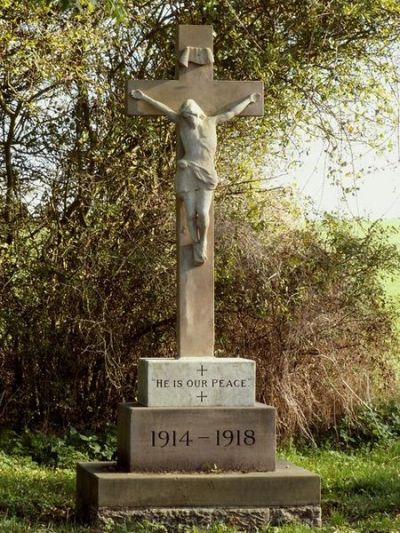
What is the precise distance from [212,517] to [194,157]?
109 inches

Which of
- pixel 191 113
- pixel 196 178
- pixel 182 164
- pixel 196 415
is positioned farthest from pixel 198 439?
pixel 191 113

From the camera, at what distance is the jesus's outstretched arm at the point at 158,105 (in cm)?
905

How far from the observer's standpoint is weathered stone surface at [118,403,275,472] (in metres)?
8.48

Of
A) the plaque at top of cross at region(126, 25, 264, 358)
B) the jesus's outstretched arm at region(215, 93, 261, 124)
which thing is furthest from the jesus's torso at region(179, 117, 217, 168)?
the jesus's outstretched arm at region(215, 93, 261, 124)

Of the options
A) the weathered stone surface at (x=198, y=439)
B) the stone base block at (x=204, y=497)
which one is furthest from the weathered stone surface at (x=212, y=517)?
Result: the weathered stone surface at (x=198, y=439)

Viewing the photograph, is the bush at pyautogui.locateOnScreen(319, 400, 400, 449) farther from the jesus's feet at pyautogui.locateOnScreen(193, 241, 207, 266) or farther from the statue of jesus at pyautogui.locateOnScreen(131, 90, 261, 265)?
the statue of jesus at pyautogui.locateOnScreen(131, 90, 261, 265)

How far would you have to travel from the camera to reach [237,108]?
919cm

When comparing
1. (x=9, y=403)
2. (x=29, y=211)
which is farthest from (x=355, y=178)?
(x=9, y=403)

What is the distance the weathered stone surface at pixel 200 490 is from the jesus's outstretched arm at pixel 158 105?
9.21 feet

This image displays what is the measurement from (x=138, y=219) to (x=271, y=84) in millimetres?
2039

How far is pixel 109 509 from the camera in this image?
26.8 feet

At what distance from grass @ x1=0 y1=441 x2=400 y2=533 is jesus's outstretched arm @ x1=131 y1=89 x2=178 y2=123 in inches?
126

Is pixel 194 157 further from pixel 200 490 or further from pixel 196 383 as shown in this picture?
pixel 200 490

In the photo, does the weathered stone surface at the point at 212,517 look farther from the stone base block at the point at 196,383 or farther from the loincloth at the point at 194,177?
the loincloth at the point at 194,177
